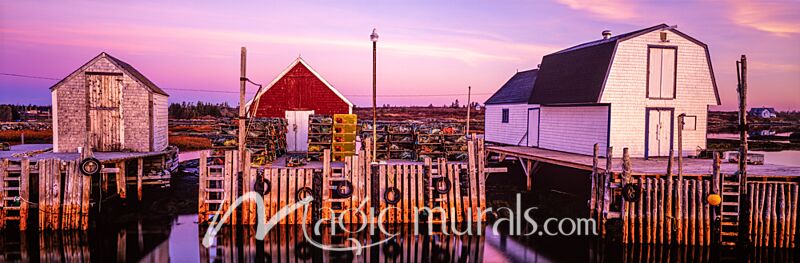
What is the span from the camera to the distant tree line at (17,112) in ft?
166

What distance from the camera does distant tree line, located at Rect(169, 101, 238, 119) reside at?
64.8 metres

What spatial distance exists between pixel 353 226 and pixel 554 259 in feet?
19.5

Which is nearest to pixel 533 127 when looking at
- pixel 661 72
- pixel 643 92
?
pixel 643 92

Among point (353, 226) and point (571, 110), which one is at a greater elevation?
point (571, 110)

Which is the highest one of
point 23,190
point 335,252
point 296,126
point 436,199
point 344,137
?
point 296,126

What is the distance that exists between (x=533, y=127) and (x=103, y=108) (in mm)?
20320

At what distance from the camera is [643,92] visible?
22781mm

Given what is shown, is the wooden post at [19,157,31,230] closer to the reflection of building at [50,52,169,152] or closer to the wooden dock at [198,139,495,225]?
the wooden dock at [198,139,495,225]

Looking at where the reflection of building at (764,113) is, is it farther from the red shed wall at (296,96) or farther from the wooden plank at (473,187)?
the wooden plank at (473,187)

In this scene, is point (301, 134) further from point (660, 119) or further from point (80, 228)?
point (660, 119)

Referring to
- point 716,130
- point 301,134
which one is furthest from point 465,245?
point 716,130

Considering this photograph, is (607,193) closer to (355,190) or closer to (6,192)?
(355,190)

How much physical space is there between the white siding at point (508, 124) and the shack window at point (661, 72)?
6.50 meters

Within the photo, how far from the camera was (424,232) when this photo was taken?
53.5 ft
